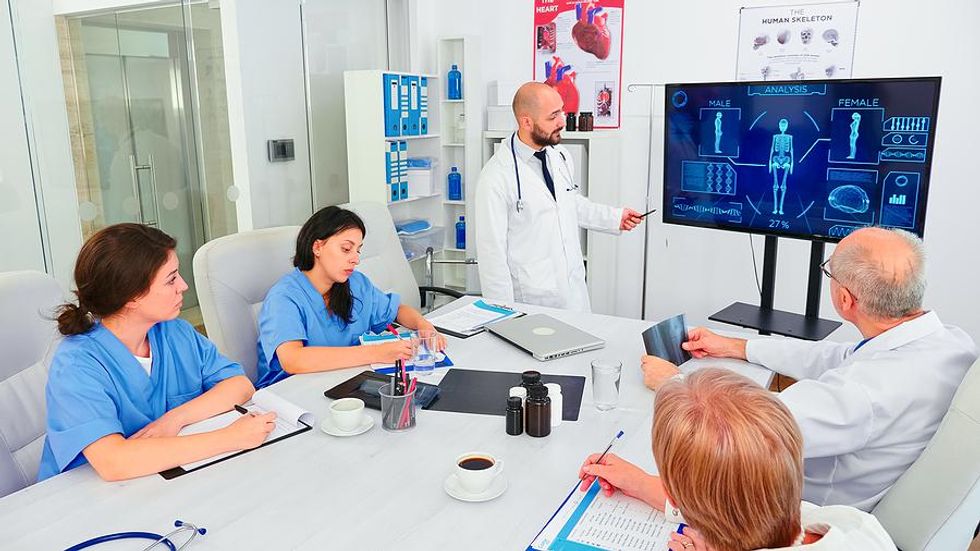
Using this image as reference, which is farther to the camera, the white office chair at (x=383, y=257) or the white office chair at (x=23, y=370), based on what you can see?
the white office chair at (x=383, y=257)

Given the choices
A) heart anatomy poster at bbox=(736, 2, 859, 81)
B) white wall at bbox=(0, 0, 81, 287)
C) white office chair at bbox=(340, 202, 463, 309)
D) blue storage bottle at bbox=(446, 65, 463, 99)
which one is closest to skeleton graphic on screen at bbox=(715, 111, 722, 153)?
heart anatomy poster at bbox=(736, 2, 859, 81)

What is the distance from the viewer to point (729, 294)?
4.21 metres

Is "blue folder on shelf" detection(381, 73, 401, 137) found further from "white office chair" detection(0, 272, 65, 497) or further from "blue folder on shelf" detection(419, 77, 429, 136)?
"white office chair" detection(0, 272, 65, 497)

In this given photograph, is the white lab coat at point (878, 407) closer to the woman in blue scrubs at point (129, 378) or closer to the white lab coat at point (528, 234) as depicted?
the woman in blue scrubs at point (129, 378)

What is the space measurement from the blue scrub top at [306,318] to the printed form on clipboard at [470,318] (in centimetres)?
18

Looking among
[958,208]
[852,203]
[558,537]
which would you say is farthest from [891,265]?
[958,208]

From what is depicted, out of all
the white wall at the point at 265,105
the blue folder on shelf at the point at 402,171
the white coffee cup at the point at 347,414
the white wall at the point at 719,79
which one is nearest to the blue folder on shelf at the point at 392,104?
the blue folder on shelf at the point at 402,171

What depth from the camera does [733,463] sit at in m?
0.88

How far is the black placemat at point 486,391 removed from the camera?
175cm

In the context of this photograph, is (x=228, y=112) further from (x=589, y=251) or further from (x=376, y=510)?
(x=376, y=510)

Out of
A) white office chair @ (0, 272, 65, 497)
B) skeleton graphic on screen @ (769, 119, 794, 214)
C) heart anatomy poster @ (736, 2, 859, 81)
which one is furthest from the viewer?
heart anatomy poster @ (736, 2, 859, 81)

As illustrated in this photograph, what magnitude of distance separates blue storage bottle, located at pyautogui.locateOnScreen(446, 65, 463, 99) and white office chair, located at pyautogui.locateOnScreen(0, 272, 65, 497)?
2.99 metres

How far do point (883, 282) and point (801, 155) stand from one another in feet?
4.92

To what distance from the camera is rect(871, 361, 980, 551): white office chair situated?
1.25 m
